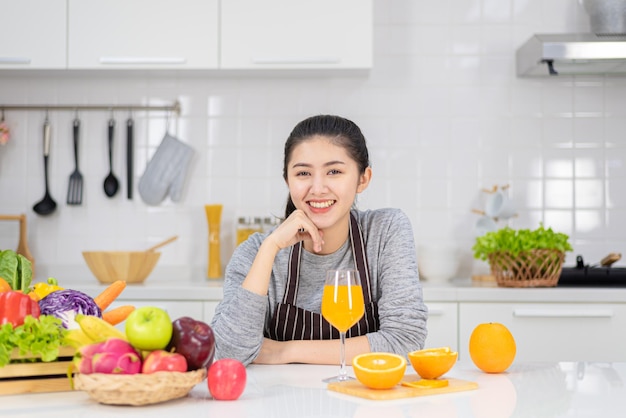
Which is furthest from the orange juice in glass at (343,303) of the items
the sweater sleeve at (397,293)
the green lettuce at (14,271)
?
the green lettuce at (14,271)

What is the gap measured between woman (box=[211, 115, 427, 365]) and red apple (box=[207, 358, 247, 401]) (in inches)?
20.1

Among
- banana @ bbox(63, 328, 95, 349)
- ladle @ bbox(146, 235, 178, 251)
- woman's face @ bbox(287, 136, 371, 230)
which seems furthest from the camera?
ladle @ bbox(146, 235, 178, 251)

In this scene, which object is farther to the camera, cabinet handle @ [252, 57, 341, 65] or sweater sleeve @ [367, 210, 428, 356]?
cabinet handle @ [252, 57, 341, 65]

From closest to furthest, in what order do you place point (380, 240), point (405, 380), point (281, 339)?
point (405, 380)
point (281, 339)
point (380, 240)

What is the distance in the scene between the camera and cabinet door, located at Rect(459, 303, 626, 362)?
10.4ft

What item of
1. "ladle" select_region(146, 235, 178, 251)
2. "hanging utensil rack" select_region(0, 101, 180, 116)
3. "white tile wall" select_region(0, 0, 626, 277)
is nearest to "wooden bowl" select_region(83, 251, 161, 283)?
"ladle" select_region(146, 235, 178, 251)

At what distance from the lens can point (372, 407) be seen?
4.53 ft

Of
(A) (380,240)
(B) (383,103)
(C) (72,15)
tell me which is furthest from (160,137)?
(A) (380,240)

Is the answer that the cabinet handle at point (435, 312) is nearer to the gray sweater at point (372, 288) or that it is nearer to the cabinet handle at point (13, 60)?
the gray sweater at point (372, 288)

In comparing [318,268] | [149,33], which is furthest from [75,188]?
[318,268]

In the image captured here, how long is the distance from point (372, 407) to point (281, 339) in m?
0.80

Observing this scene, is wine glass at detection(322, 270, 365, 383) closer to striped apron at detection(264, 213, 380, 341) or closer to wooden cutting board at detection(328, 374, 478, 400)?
wooden cutting board at detection(328, 374, 478, 400)

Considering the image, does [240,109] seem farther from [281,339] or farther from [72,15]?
[281,339]

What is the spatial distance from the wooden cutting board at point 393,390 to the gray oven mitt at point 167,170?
242cm
